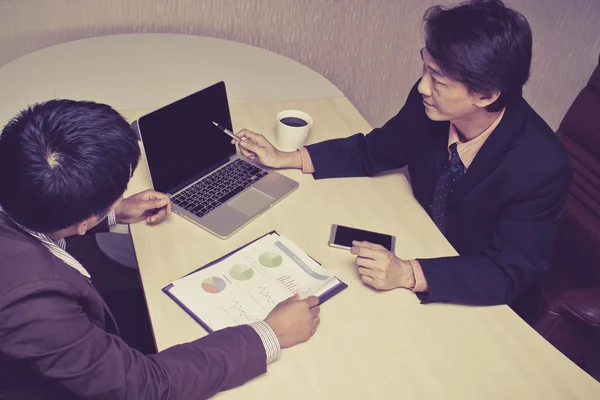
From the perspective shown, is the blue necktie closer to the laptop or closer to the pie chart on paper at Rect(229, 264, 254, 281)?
the laptop

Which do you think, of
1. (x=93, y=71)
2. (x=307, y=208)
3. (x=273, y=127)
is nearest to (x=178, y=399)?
(x=307, y=208)

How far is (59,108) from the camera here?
2.73 ft

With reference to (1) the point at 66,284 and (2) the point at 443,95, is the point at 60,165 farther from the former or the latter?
(2) the point at 443,95

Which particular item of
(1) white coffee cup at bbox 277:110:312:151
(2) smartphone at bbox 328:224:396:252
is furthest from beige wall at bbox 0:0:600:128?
(2) smartphone at bbox 328:224:396:252

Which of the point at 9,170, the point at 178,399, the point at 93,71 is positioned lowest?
the point at 178,399

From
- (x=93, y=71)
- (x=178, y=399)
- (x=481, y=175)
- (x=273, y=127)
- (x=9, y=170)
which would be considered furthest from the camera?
(x=93, y=71)

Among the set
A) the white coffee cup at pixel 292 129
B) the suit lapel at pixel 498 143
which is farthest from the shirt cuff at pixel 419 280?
the white coffee cup at pixel 292 129

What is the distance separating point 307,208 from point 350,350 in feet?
1.39

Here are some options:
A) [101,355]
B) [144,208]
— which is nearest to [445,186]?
[144,208]

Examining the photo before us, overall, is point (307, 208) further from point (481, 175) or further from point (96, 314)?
point (96, 314)

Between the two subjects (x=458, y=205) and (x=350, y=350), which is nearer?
(x=350, y=350)

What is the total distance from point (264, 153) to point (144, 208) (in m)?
0.36

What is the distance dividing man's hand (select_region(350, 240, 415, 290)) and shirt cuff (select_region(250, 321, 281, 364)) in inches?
9.7

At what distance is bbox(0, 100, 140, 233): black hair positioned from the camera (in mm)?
768
